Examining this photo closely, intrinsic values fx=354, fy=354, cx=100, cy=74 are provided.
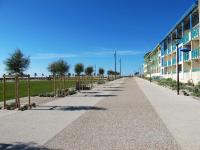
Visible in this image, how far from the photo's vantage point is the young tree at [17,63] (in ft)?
63.9

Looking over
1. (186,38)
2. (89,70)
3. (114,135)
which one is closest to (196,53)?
(186,38)

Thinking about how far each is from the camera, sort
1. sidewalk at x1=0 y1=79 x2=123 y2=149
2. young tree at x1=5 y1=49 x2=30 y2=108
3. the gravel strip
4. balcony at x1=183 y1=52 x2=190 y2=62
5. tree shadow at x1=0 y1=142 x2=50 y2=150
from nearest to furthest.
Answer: tree shadow at x1=0 y1=142 x2=50 y2=150, the gravel strip, sidewalk at x1=0 y1=79 x2=123 y2=149, young tree at x1=5 y1=49 x2=30 y2=108, balcony at x1=183 y1=52 x2=190 y2=62

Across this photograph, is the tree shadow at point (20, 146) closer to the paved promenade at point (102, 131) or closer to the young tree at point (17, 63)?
the paved promenade at point (102, 131)

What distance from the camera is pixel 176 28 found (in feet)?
172

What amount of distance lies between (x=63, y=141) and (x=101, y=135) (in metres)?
1.12

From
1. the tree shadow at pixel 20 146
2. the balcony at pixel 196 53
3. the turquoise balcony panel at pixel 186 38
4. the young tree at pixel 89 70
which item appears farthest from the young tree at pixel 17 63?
the young tree at pixel 89 70

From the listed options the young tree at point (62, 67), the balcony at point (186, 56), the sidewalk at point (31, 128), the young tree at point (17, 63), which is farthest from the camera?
the balcony at point (186, 56)

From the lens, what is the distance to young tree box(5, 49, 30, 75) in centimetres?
1948

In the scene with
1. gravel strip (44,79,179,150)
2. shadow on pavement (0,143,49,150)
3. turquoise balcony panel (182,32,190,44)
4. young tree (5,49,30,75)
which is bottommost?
shadow on pavement (0,143,49,150)

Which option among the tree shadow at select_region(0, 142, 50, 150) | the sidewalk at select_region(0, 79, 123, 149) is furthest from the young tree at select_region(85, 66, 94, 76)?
the tree shadow at select_region(0, 142, 50, 150)

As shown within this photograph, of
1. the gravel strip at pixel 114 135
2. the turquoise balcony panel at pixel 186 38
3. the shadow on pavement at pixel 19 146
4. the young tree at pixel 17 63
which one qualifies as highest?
the turquoise balcony panel at pixel 186 38

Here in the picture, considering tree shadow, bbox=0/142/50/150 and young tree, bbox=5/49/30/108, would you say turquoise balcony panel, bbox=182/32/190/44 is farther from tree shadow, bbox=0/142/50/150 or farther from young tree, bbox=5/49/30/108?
tree shadow, bbox=0/142/50/150

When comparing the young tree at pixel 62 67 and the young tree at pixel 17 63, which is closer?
the young tree at pixel 17 63

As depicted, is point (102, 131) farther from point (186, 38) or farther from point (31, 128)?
point (186, 38)
